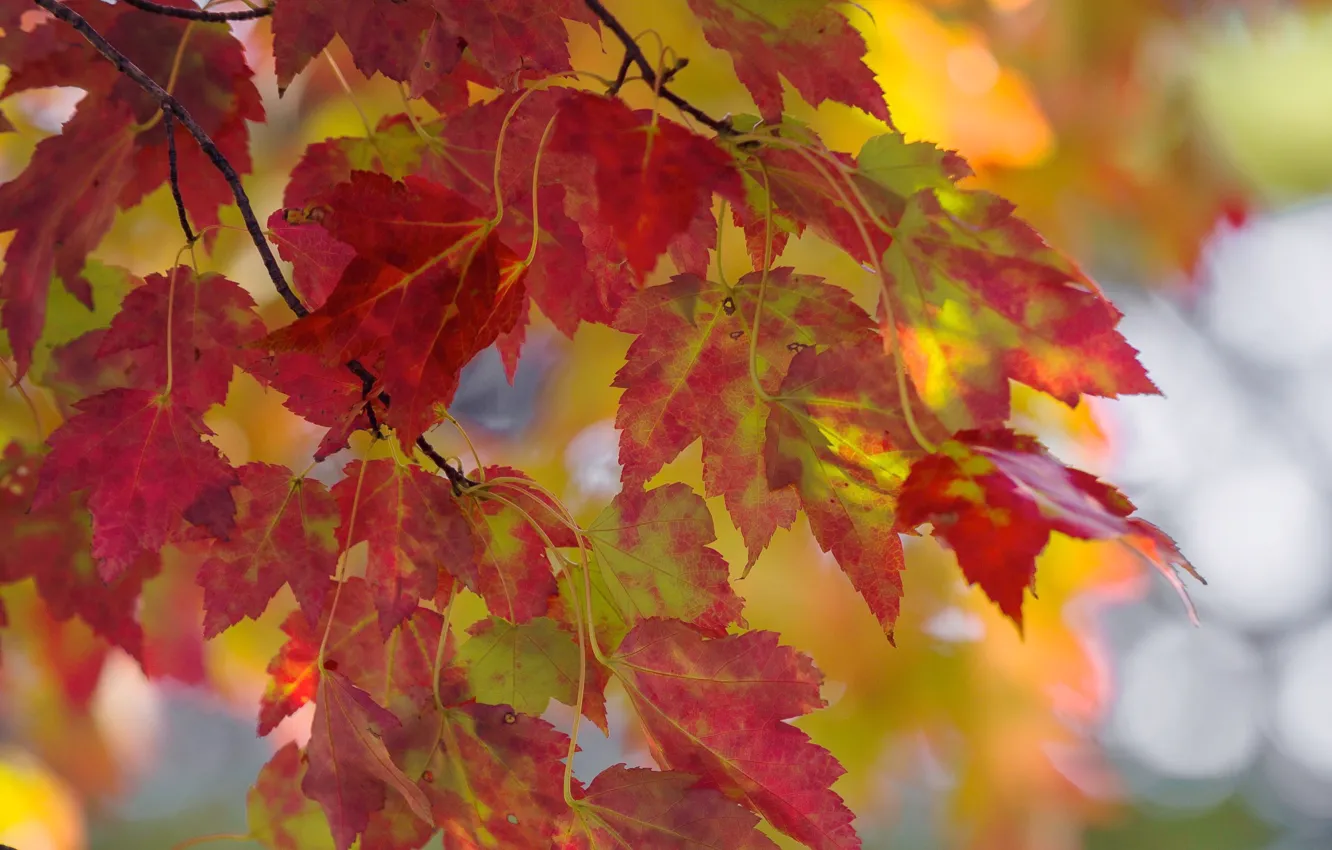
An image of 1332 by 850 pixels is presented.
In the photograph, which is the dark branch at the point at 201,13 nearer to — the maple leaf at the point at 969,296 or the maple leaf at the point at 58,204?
the maple leaf at the point at 58,204

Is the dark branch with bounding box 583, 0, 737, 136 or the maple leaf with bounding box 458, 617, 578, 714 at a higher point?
the dark branch with bounding box 583, 0, 737, 136

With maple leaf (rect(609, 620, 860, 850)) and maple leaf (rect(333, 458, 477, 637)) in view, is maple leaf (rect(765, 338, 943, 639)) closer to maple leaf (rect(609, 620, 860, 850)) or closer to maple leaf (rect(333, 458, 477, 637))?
maple leaf (rect(609, 620, 860, 850))

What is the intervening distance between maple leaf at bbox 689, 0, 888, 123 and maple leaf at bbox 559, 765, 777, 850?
287 millimetres

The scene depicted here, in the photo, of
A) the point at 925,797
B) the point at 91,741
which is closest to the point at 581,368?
the point at 91,741

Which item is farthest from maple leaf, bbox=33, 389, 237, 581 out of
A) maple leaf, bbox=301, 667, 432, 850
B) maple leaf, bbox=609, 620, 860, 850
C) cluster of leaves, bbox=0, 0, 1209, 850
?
maple leaf, bbox=609, 620, 860, 850

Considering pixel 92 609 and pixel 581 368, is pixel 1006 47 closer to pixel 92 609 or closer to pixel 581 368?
pixel 581 368

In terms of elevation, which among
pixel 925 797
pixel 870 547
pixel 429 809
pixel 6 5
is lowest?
pixel 429 809

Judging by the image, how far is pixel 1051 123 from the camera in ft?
6.04

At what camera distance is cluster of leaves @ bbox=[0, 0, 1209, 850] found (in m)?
0.40

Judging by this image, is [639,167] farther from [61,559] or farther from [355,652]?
[61,559]

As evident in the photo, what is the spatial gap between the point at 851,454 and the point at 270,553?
0.29 meters

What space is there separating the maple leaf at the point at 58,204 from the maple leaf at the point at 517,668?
0.33 m

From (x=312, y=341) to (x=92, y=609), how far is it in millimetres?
440

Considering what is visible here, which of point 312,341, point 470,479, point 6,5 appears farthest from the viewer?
point 6,5
